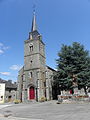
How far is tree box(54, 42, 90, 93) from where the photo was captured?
2492 cm

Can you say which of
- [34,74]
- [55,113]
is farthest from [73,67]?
[55,113]

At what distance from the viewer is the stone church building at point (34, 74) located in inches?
1187

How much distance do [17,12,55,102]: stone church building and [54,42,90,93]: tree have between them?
16.4ft

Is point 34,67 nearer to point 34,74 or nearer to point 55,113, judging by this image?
point 34,74

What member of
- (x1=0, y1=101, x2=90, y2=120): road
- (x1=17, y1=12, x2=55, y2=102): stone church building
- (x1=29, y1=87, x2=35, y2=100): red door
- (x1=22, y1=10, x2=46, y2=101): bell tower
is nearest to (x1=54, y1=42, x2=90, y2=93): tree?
(x1=17, y1=12, x2=55, y2=102): stone church building

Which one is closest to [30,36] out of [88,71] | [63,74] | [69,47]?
[69,47]

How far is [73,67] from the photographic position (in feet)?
84.8

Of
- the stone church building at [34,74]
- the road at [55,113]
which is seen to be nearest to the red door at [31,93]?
the stone church building at [34,74]

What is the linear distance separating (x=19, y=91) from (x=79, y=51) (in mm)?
17833

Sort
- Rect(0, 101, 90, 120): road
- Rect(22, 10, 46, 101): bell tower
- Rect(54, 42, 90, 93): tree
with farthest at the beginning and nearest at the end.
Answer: Rect(22, 10, 46, 101): bell tower < Rect(54, 42, 90, 93): tree < Rect(0, 101, 90, 120): road

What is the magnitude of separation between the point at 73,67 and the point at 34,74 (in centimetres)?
1003

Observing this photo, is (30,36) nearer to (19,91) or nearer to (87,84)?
(19,91)

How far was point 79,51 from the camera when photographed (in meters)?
27.0

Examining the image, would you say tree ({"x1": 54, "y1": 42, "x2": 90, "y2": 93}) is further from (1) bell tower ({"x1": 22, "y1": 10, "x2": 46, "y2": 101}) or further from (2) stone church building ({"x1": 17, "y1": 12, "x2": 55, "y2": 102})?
(1) bell tower ({"x1": 22, "y1": 10, "x2": 46, "y2": 101})
